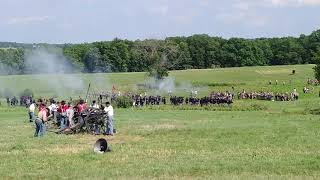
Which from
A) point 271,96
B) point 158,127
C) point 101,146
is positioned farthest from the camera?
point 271,96

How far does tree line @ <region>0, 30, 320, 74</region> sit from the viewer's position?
5625 inches

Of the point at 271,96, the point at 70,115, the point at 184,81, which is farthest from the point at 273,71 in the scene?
the point at 70,115

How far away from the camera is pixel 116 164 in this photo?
1927 cm

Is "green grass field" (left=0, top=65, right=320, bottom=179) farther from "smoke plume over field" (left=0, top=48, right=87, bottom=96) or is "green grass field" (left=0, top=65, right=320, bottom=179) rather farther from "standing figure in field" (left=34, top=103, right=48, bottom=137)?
"smoke plume over field" (left=0, top=48, right=87, bottom=96)

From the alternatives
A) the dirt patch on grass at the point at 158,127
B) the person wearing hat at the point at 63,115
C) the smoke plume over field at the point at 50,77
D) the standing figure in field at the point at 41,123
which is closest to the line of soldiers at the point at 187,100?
the smoke plume over field at the point at 50,77

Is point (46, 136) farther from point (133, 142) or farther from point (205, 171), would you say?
point (205, 171)

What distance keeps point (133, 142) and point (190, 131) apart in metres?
5.56

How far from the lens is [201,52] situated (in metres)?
162

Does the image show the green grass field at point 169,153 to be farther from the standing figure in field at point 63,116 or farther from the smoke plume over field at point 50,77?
the smoke plume over field at point 50,77

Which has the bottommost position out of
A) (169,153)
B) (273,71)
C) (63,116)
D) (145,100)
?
(145,100)

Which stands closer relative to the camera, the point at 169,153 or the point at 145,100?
the point at 169,153

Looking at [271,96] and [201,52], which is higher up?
[201,52]

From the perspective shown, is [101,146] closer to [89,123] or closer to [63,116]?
[89,123]

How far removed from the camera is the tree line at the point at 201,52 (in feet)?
469
